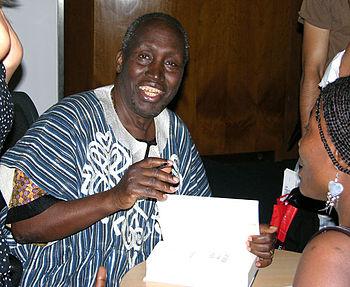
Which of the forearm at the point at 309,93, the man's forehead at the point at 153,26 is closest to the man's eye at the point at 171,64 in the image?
the man's forehead at the point at 153,26

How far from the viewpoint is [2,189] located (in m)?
2.69

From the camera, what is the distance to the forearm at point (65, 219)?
260 centimetres

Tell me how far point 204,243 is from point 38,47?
131 inches

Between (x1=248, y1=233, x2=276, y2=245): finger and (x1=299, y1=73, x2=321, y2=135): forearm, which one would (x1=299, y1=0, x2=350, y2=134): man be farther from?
(x1=248, y1=233, x2=276, y2=245): finger

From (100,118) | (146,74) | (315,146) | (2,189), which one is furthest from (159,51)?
(315,146)

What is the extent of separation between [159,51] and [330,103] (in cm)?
117

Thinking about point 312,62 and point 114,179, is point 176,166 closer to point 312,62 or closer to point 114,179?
point 114,179

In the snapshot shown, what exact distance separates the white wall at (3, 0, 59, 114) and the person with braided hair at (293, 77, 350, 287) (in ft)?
11.6

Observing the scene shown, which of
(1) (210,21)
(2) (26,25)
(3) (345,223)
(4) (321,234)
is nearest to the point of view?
(4) (321,234)

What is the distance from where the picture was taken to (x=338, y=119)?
6.39ft

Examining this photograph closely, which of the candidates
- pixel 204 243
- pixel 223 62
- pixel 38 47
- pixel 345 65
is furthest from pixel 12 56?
pixel 223 62

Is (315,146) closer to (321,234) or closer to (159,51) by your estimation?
(321,234)

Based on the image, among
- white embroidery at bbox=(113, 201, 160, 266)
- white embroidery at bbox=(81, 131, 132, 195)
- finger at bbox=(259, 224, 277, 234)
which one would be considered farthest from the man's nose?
finger at bbox=(259, 224, 277, 234)

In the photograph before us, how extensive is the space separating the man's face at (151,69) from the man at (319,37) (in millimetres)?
995
